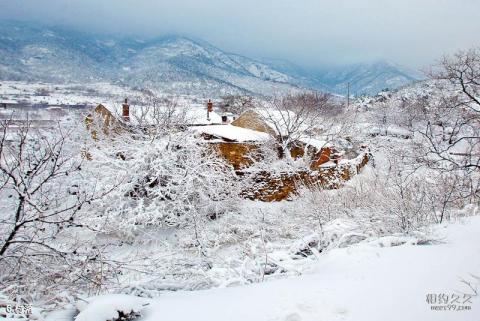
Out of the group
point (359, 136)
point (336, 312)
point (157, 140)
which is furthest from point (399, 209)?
point (359, 136)

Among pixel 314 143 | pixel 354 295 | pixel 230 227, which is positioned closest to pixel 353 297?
pixel 354 295

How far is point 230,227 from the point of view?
58.3ft

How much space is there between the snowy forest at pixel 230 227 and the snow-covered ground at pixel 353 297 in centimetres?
2

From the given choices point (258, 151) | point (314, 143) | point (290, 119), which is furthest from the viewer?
point (314, 143)

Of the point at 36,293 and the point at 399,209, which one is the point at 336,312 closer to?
the point at 36,293

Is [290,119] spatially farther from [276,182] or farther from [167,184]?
[167,184]

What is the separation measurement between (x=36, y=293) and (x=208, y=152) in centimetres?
1758

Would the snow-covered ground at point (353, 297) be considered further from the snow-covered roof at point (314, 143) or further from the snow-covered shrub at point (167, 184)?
the snow-covered roof at point (314, 143)

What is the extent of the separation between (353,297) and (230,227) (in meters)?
14.3

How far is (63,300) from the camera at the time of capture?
4.07 meters

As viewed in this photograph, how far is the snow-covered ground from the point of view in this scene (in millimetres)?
3350

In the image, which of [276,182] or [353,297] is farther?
[276,182]

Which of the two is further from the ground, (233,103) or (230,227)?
(233,103)

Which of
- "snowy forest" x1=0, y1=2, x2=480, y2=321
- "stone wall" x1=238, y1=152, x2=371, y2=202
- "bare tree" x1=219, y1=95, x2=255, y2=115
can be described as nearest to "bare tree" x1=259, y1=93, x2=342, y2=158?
"snowy forest" x1=0, y1=2, x2=480, y2=321
